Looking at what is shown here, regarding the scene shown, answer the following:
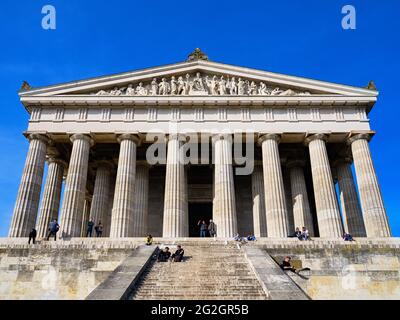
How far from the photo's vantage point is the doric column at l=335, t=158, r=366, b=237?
32.7m

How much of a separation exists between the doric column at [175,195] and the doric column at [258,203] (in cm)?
675

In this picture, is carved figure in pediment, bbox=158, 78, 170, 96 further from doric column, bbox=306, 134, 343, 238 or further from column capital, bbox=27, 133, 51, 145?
doric column, bbox=306, 134, 343, 238

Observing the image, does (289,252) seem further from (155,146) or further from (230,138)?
(155,146)

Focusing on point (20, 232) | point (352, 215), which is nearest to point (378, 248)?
point (352, 215)

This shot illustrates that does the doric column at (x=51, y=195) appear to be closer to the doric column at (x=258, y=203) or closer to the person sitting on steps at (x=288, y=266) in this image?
the doric column at (x=258, y=203)

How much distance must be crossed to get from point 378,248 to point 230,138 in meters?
15.1

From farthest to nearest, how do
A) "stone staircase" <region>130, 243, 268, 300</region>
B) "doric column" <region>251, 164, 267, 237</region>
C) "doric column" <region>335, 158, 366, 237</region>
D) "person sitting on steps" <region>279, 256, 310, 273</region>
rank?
"doric column" <region>251, 164, 267, 237</region>
"doric column" <region>335, 158, 366, 237</region>
"person sitting on steps" <region>279, 256, 310, 273</region>
"stone staircase" <region>130, 243, 268, 300</region>

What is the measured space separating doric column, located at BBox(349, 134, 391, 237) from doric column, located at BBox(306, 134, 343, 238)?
2.19 meters

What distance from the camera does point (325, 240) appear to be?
26469mm

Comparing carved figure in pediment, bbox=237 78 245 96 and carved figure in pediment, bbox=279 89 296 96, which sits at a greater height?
carved figure in pediment, bbox=237 78 245 96

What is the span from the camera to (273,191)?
1180 inches

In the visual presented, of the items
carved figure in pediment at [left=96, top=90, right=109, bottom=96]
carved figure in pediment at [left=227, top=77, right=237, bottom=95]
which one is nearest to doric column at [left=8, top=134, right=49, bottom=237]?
carved figure in pediment at [left=96, top=90, right=109, bottom=96]

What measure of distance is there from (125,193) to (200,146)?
8526 mm

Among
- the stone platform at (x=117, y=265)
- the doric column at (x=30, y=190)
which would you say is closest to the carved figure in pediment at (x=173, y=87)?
the doric column at (x=30, y=190)
